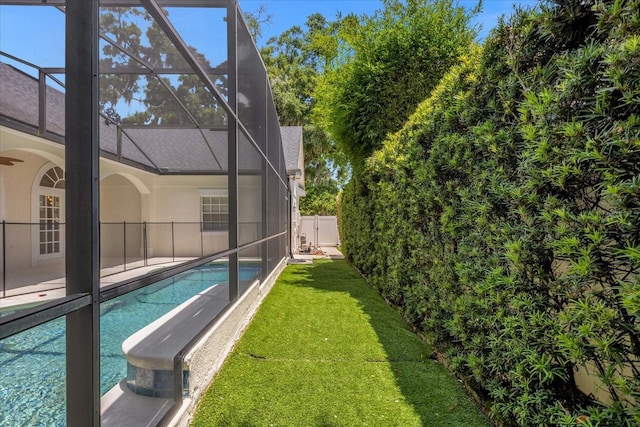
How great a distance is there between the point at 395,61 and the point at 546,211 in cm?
744

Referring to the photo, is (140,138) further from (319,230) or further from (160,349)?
(319,230)

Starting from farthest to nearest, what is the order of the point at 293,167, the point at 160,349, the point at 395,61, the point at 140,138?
the point at 293,167, the point at 395,61, the point at 140,138, the point at 160,349

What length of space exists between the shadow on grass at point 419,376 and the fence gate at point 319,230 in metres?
13.9

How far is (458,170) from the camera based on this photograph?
311 centimetres

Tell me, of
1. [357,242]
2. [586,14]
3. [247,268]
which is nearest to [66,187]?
[586,14]

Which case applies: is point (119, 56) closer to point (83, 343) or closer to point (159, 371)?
point (159, 371)

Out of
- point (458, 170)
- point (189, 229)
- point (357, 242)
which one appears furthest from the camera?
point (357, 242)

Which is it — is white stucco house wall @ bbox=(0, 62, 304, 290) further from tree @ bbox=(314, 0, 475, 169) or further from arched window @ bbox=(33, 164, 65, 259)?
tree @ bbox=(314, 0, 475, 169)

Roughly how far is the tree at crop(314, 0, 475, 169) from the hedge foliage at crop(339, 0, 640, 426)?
5.15 meters

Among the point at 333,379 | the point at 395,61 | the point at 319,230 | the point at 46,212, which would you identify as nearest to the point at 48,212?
the point at 46,212

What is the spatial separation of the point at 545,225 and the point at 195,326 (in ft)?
9.79

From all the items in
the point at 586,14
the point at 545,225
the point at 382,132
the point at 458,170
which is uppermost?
the point at 382,132

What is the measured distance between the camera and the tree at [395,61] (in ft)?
26.7

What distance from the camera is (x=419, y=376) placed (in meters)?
3.35
